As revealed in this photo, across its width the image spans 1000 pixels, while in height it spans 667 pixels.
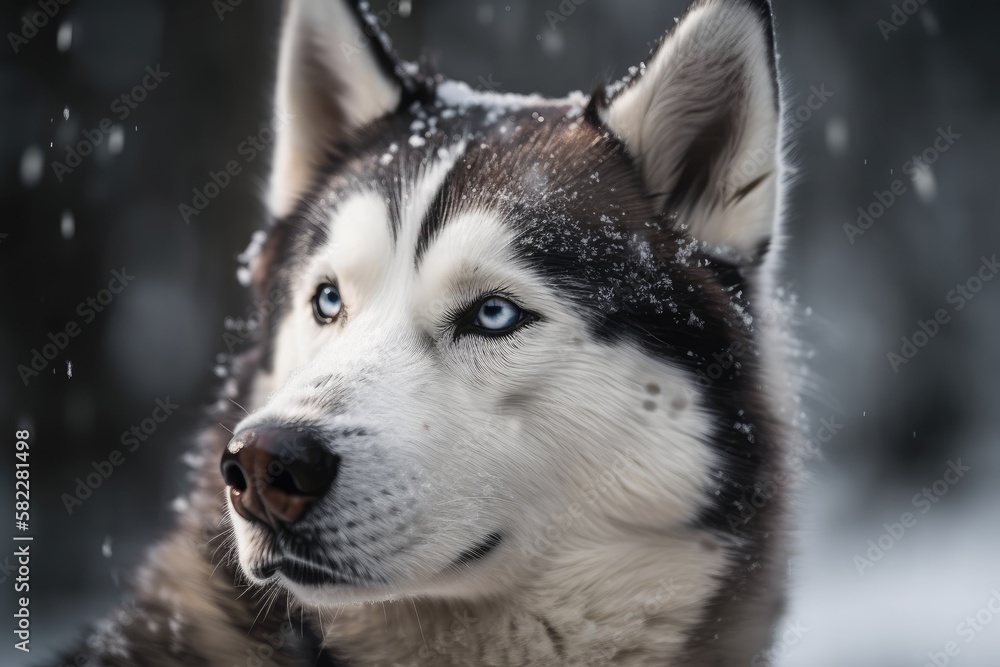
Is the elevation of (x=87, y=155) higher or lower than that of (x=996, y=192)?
lower

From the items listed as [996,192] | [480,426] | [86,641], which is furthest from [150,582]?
[996,192]

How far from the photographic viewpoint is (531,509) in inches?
65.7

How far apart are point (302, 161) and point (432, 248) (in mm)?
766

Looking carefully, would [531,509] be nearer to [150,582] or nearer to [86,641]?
[150,582]

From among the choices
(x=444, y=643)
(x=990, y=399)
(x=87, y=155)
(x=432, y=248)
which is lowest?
(x=990, y=399)

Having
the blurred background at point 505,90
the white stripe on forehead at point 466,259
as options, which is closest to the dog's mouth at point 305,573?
the white stripe on forehead at point 466,259
